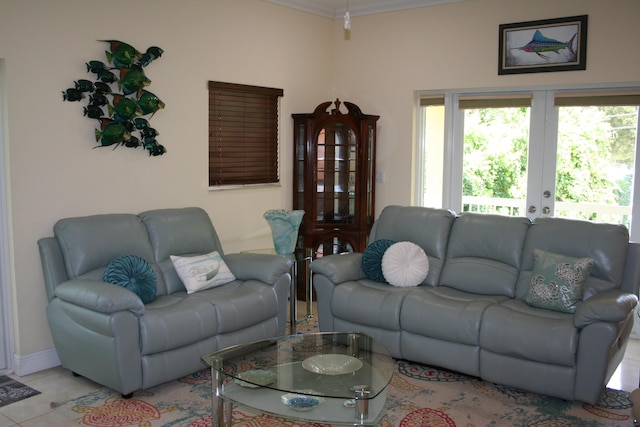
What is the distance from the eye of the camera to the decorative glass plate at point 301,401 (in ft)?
8.75

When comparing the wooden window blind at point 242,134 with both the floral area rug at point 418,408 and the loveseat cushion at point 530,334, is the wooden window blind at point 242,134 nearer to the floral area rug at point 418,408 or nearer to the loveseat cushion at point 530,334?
the floral area rug at point 418,408

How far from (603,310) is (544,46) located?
8.66 feet

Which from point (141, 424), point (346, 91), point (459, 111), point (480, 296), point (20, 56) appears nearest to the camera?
point (141, 424)

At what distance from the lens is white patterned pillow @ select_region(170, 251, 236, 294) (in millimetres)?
4090

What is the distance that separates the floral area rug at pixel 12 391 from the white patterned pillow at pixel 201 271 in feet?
3.65

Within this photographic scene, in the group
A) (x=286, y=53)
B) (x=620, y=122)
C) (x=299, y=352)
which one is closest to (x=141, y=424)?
(x=299, y=352)

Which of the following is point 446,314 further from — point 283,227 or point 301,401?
point 283,227

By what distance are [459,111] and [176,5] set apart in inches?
106

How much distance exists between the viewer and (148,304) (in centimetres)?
373

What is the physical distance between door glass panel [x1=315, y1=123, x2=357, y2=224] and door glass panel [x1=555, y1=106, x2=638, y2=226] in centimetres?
184

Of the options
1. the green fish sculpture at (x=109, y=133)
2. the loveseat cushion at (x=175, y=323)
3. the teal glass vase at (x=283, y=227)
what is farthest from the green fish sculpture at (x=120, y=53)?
the loveseat cushion at (x=175, y=323)

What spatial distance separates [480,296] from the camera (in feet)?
13.1

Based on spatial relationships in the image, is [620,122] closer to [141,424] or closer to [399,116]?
[399,116]

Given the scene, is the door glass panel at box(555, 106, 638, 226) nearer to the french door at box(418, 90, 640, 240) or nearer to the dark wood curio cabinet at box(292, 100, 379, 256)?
the french door at box(418, 90, 640, 240)
